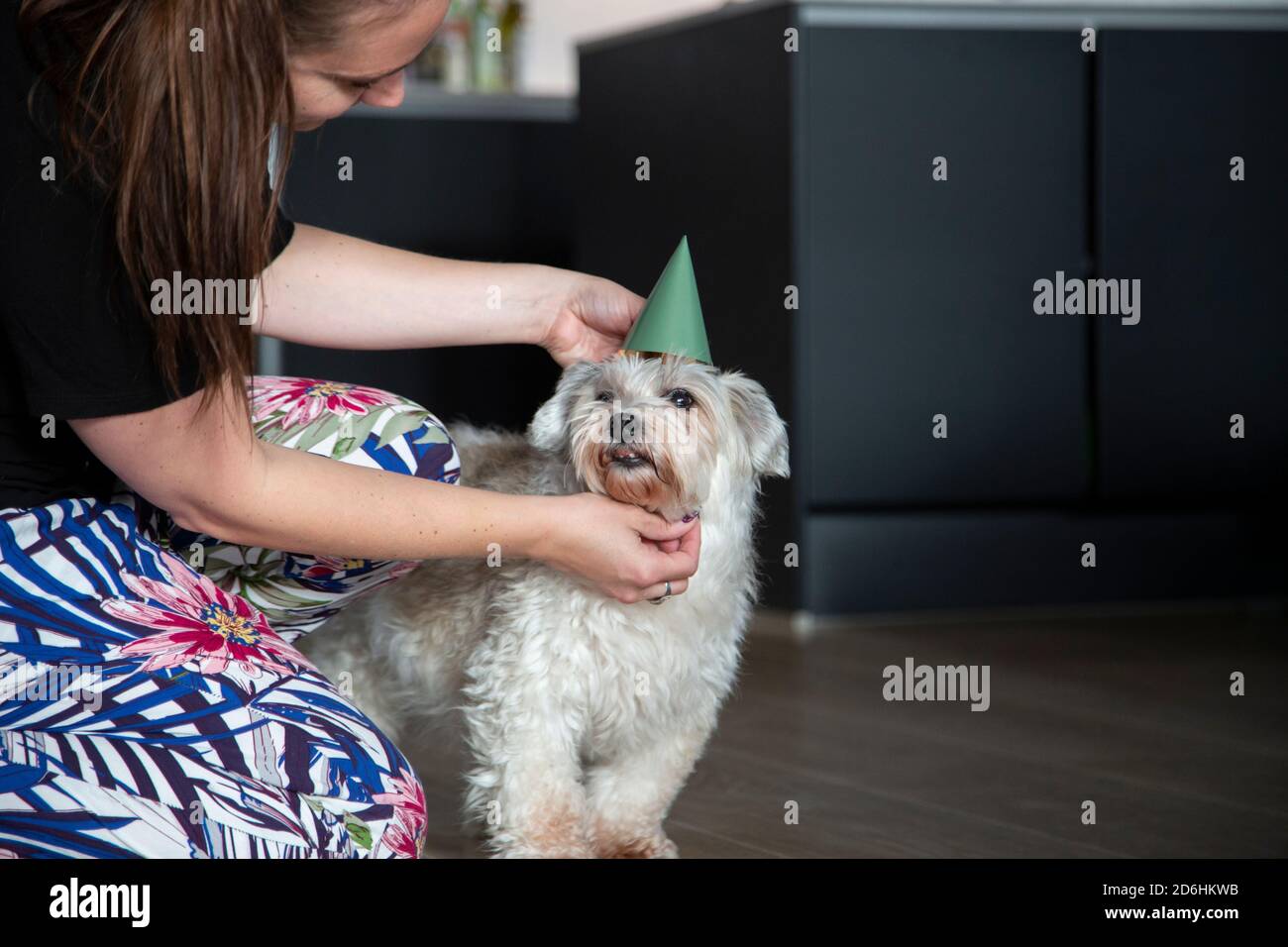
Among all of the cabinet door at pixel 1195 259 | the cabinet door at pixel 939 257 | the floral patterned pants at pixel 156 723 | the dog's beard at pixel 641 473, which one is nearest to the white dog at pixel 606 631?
the dog's beard at pixel 641 473

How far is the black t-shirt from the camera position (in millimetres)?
1073

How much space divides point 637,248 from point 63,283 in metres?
2.34

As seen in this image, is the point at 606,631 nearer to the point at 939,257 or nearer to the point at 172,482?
the point at 172,482

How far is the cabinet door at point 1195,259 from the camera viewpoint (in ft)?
9.95

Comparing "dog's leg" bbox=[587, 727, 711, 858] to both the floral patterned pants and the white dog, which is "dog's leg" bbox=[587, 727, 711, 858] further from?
the floral patterned pants

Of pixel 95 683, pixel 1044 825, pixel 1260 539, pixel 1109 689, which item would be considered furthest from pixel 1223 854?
pixel 1260 539

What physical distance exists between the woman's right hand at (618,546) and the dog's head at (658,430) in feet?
0.15

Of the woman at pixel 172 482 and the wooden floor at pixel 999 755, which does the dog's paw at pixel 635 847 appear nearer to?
the wooden floor at pixel 999 755

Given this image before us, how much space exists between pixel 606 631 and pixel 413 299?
428 mm

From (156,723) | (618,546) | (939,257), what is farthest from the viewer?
(939,257)

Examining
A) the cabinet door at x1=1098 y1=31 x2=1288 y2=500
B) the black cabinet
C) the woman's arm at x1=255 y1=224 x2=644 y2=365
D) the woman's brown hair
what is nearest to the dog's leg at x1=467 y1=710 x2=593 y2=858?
the woman's arm at x1=255 y1=224 x2=644 y2=365

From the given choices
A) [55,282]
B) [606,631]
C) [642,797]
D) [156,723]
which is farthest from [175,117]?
[642,797]

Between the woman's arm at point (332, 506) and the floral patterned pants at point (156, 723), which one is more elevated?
the woman's arm at point (332, 506)

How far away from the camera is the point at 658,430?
149 centimetres
